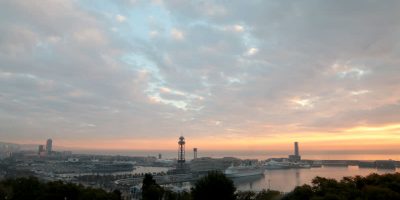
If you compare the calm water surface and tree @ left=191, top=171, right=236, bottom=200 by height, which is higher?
tree @ left=191, top=171, right=236, bottom=200

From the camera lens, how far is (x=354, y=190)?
48.0 feet

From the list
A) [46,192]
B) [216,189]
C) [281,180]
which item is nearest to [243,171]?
[281,180]

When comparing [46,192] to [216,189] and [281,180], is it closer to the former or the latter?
[216,189]

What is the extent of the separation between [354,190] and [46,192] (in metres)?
15.9

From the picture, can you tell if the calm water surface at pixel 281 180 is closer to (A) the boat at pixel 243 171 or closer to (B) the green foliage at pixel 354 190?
(A) the boat at pixel 243 171

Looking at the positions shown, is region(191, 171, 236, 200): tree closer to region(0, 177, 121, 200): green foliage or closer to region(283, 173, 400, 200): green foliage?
region(283, 173, 400, 200): green foliage

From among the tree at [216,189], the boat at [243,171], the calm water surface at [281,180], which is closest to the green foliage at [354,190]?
the tree at [216,189]

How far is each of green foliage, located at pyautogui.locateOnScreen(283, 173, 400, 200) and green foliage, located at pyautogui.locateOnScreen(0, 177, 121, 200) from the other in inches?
401

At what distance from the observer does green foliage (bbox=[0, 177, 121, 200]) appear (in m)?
19.2

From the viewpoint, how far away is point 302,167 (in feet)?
306

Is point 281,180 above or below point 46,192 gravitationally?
below

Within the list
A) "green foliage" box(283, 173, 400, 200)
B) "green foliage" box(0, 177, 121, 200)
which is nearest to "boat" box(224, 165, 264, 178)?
"green foliage" box(0, 177, 121, 200)

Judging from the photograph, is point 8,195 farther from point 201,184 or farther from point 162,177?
point 162,177

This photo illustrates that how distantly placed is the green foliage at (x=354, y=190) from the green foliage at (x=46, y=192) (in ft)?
33.4
